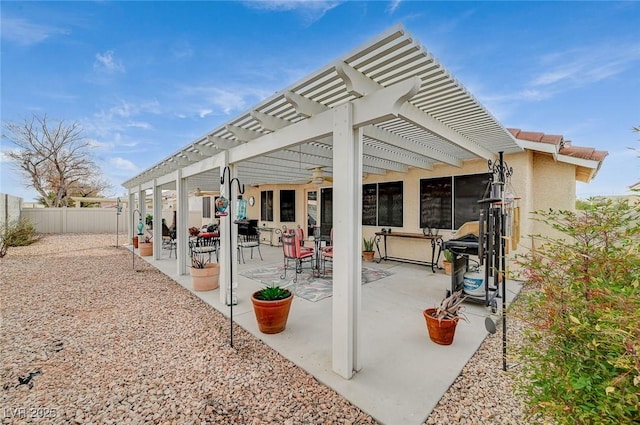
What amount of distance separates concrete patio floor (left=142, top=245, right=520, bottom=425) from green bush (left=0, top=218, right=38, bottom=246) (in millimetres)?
9712

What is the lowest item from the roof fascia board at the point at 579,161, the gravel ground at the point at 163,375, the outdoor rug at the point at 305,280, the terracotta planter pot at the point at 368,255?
the gravel ground at the point at 163,375

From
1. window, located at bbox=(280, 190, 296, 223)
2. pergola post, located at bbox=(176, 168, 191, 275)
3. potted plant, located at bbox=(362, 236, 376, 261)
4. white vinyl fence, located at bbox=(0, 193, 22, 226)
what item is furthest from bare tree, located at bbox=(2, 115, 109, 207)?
potted plant, located at bbox=(362, 236, 376, 261)

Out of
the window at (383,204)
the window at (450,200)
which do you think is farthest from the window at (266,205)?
the window at (450,200)

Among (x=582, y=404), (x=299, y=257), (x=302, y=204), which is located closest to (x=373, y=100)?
(x=582, y=404)

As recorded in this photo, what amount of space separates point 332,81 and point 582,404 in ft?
8.36

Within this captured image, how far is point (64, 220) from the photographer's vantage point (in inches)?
584

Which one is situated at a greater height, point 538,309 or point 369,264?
point 538,309

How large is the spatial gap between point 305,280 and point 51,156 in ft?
73.8

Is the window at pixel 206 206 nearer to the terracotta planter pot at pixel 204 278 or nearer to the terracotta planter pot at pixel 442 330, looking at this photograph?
the terracotta planter pot at pixel 204 278

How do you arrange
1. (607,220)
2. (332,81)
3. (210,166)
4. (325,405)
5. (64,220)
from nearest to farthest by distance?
(607,220), (325,405), (332,81), (210,166), (64,220)

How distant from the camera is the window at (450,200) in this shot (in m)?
5.85

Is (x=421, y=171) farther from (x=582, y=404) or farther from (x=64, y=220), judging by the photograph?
(x=64, y=220)

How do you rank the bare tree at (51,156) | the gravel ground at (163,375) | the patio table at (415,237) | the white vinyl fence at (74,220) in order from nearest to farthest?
the gravel ground at (163,375) < the patio table at (415,237) < the white vinyl fence at (74,220) < the bare tree at (51,156)

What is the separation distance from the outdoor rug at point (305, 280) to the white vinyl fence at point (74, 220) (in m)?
14.3
